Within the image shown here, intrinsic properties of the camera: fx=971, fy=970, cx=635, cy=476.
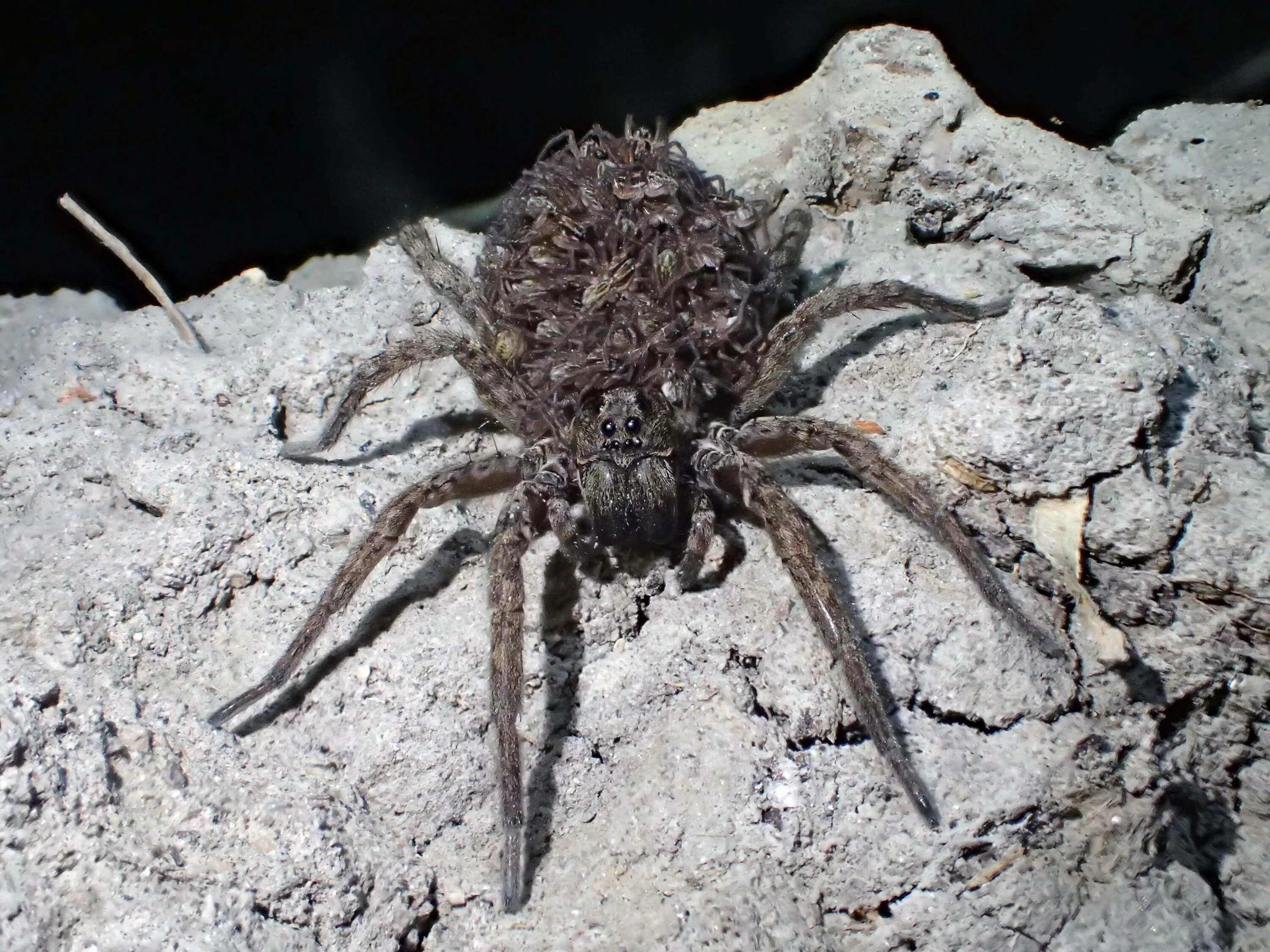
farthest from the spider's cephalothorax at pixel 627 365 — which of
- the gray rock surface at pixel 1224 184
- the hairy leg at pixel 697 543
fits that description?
the gray rock surface at pixel 1224 184

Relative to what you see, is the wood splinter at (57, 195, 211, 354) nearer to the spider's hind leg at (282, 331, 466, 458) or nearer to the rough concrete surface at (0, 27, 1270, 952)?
the rough concrete surface at (0, 27, 1270, 952)

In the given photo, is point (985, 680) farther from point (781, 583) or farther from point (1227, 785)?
point (1227, 785)

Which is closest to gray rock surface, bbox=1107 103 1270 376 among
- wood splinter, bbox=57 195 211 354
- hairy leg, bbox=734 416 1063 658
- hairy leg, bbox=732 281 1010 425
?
hairy leg, bbox=732 281 1010 425

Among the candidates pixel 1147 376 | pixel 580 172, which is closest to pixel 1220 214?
pixel 1147 376

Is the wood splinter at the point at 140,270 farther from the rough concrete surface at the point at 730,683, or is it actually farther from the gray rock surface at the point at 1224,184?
the gray rock surface at the point at 1224,184

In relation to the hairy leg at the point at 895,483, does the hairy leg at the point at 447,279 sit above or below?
above

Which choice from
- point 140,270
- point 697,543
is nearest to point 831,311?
point 697,543
